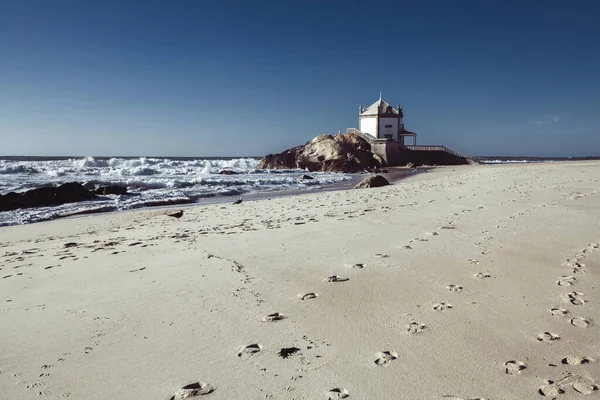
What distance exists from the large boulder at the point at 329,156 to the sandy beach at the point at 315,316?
33.6m

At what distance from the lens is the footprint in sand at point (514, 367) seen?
2.21 m

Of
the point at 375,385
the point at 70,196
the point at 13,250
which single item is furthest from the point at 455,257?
the point at 70,196

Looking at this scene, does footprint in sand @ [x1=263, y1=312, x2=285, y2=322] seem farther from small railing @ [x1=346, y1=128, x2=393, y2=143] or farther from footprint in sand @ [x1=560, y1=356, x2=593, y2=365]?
small railing @ [x1=346, y1=128, x2=393, y2=143]

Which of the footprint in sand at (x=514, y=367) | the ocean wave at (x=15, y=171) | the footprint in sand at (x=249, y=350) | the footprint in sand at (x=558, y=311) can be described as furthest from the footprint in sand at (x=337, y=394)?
the ocean wave at (x=15, y=171)

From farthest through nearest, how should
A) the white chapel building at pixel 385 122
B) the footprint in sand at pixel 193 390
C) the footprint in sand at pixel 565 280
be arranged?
the white chapel building at pixel 385 122, the footprint in sand at pixel 565 280, the footprint in sand at pixel 193 390

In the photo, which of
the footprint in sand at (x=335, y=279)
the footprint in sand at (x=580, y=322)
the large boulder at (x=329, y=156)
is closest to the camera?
the footprint in sand at (x=580, y=322)

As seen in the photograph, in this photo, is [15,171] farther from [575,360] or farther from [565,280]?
[575,360]

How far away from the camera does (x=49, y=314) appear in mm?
3293

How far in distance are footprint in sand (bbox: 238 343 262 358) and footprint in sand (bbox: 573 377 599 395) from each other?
5.83 feet

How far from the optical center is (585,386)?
2.04 m

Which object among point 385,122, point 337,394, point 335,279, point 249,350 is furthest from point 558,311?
point 385,122

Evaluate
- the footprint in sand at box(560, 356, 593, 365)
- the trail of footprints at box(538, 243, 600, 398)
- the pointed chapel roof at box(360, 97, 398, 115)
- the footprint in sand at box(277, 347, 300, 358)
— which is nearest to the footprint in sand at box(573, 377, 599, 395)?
the trail of footprints at box(538, 243, 600, 398)

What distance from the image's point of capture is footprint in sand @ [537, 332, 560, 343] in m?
2.54

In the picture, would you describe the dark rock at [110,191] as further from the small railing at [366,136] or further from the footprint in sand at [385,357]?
the small railing at [366,136]
